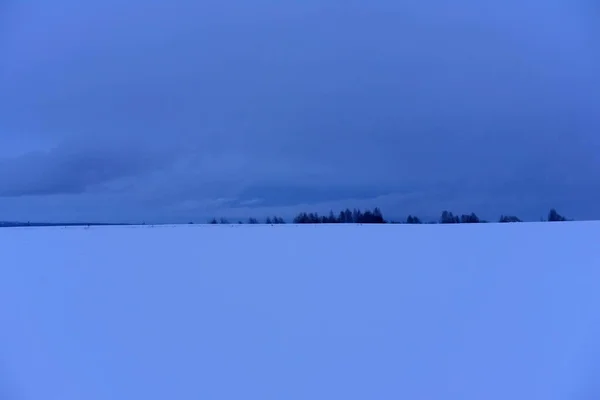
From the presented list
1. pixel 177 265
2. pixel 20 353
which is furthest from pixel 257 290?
pixel 20 353

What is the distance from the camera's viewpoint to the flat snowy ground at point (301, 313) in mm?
3027

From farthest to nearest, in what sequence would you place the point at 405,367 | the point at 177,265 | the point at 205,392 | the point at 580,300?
the point at 177,265 → the point at 580,300 → the point at 405,367 → the point at 205,392

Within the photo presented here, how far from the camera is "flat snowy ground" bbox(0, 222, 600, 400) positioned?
9.93 feet

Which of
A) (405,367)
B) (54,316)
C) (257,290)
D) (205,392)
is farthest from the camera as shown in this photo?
(257,290)

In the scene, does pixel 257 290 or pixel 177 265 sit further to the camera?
pixel 177 265

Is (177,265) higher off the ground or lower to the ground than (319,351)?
higher

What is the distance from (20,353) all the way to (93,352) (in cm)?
42

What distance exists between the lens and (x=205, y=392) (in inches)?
116

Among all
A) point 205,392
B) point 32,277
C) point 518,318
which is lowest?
point 205,392

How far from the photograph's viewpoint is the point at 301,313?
3.84 m

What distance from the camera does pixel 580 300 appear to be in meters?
3.93

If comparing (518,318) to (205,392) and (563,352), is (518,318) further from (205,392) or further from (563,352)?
(205,392)

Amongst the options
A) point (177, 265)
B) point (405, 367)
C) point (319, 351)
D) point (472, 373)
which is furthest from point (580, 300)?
point (177, 265)

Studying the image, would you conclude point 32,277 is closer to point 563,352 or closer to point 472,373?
point 472,373
